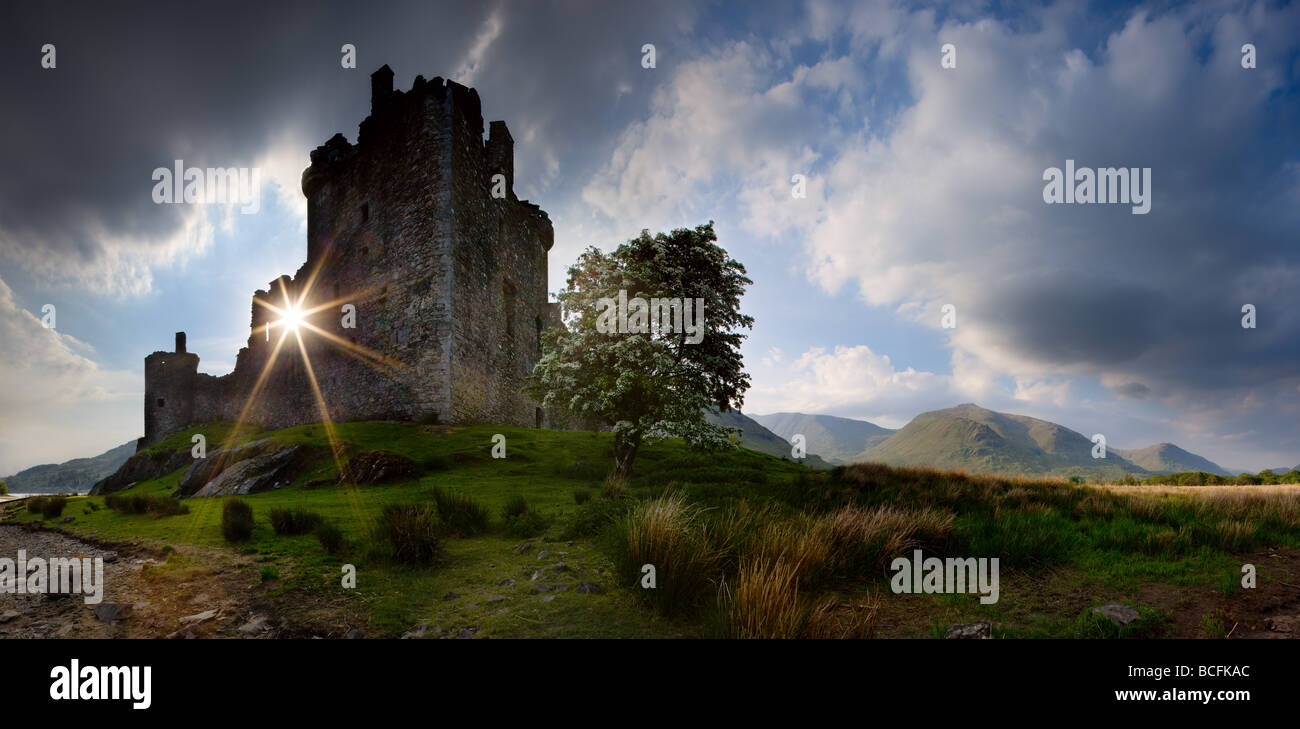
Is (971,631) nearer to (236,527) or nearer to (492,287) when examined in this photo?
(236,527)

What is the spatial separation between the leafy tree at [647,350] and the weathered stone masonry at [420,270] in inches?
349

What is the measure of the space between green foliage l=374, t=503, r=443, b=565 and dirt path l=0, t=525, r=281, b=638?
146cm

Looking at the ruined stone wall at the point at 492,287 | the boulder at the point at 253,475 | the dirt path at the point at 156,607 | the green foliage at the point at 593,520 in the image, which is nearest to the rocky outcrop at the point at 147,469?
the boulder at the point at 253,475

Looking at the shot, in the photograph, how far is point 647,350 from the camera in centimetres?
1468

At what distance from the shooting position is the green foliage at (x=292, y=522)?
821 cm

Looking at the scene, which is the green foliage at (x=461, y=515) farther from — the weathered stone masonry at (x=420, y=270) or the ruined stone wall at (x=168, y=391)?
the ruined stone wall at (x=168, y=391)

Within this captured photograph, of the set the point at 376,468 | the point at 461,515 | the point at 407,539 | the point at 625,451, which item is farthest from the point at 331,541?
the point at 625,451

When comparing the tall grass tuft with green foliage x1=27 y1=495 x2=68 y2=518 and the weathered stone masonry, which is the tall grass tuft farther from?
the weathered stone masonry

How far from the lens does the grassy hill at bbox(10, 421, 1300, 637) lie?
4.41m
